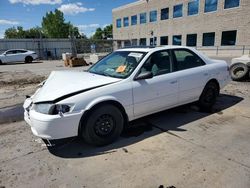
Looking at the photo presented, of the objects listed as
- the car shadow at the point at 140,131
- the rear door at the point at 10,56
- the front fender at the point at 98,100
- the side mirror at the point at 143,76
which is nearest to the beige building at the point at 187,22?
the rear door at the point at 10,56

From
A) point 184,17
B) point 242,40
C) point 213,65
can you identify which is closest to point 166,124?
point 213,65

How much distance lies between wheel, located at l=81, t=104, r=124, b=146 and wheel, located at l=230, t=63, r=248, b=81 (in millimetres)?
6749

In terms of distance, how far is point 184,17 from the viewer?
29625 mm

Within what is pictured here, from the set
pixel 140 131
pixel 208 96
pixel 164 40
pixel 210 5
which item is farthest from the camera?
pixel 164 40

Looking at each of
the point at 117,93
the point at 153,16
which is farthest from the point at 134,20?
the point at 117,93

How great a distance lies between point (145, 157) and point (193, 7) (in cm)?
2926

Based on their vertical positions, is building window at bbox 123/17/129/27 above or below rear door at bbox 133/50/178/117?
above

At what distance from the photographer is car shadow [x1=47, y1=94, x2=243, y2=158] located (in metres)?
3.52

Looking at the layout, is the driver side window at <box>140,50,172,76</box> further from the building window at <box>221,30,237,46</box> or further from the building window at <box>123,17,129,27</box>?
the building window at <box>123,17,129,27</box>

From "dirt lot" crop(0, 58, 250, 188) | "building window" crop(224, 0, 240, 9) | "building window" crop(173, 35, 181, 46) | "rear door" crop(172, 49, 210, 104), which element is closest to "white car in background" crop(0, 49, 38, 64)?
"dirt lot" crop(0, 58, 250, 188)

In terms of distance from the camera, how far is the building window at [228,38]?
80.5 feet

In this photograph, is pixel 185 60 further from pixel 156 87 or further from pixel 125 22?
pixel 125 22

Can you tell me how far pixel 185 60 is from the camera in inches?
188

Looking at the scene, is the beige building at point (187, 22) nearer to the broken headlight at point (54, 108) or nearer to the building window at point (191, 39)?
the building window at point (191, 39)
